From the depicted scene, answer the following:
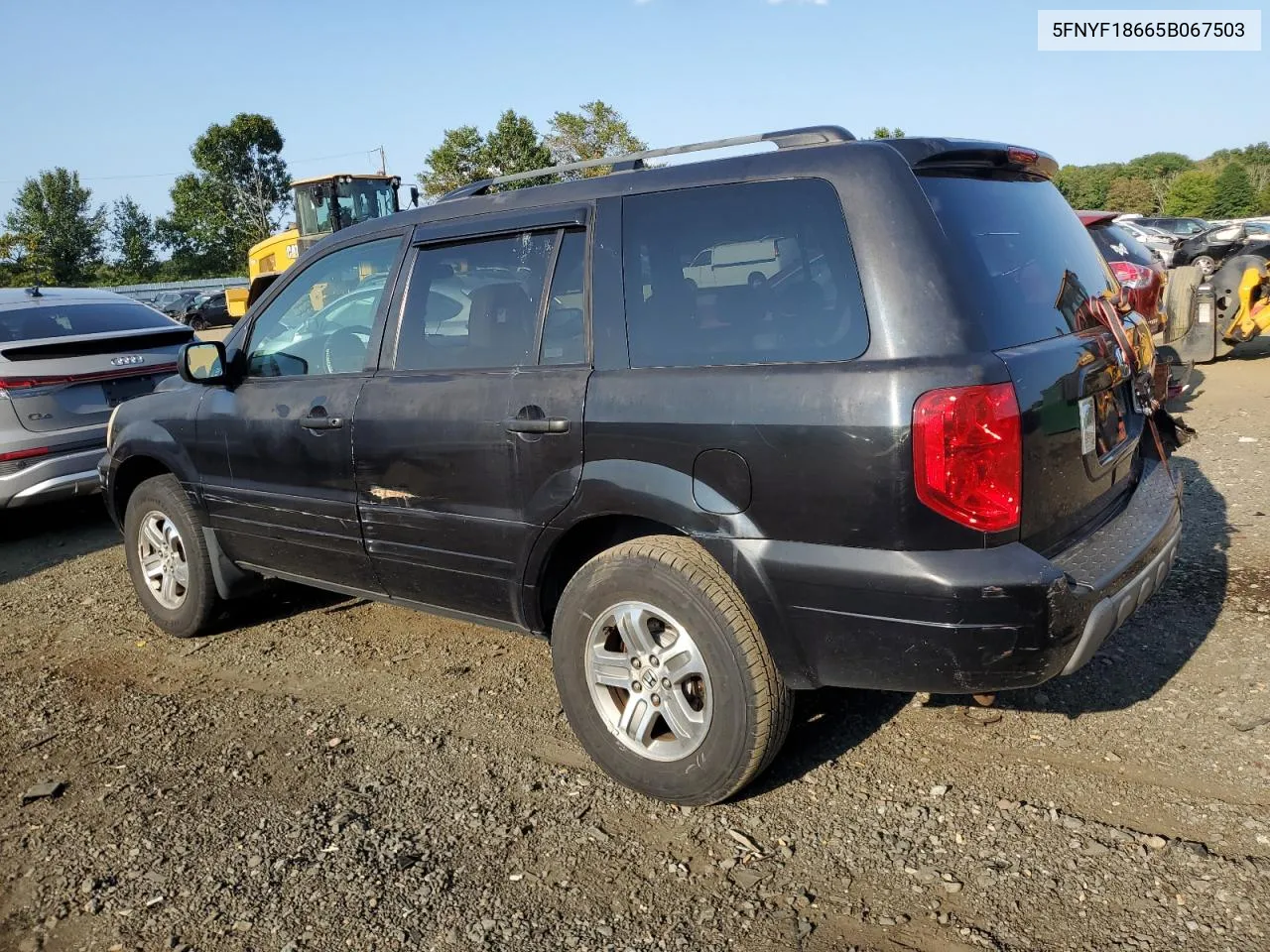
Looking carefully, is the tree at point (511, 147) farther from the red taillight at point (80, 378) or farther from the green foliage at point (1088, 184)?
the red taillight at point (80, 378)

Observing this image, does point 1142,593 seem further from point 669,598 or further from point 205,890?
point 205,890

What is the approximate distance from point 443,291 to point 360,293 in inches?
20.4

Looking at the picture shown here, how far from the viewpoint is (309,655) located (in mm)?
4605

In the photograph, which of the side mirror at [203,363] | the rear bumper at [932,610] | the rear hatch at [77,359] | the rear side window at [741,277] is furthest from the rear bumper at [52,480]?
the rear bumper at [932,610]

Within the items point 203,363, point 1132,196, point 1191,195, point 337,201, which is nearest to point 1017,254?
point 203,363

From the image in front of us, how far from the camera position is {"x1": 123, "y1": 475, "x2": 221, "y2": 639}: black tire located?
4.68 meters

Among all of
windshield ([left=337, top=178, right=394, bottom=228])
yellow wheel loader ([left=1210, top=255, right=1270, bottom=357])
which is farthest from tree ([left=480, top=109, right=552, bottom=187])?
yellow wheel loader ([left=1210, top=255, right=1270, bottom=357])

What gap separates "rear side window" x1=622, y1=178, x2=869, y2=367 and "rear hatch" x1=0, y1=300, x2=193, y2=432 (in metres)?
5.04

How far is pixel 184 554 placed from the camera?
4.79 m

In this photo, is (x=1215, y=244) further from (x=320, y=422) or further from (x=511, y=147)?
(x=511, y=147)

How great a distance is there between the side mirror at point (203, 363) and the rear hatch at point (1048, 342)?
10.2 feet

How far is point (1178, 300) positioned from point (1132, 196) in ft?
201

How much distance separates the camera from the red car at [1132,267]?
355 inches

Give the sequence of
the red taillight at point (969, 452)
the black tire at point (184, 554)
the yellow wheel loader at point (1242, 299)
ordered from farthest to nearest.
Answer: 1. the yellow wheel loader at point (1242, 299)
2. the black tire at point (184, 554)
3. the red taillight at point (969, 452)
